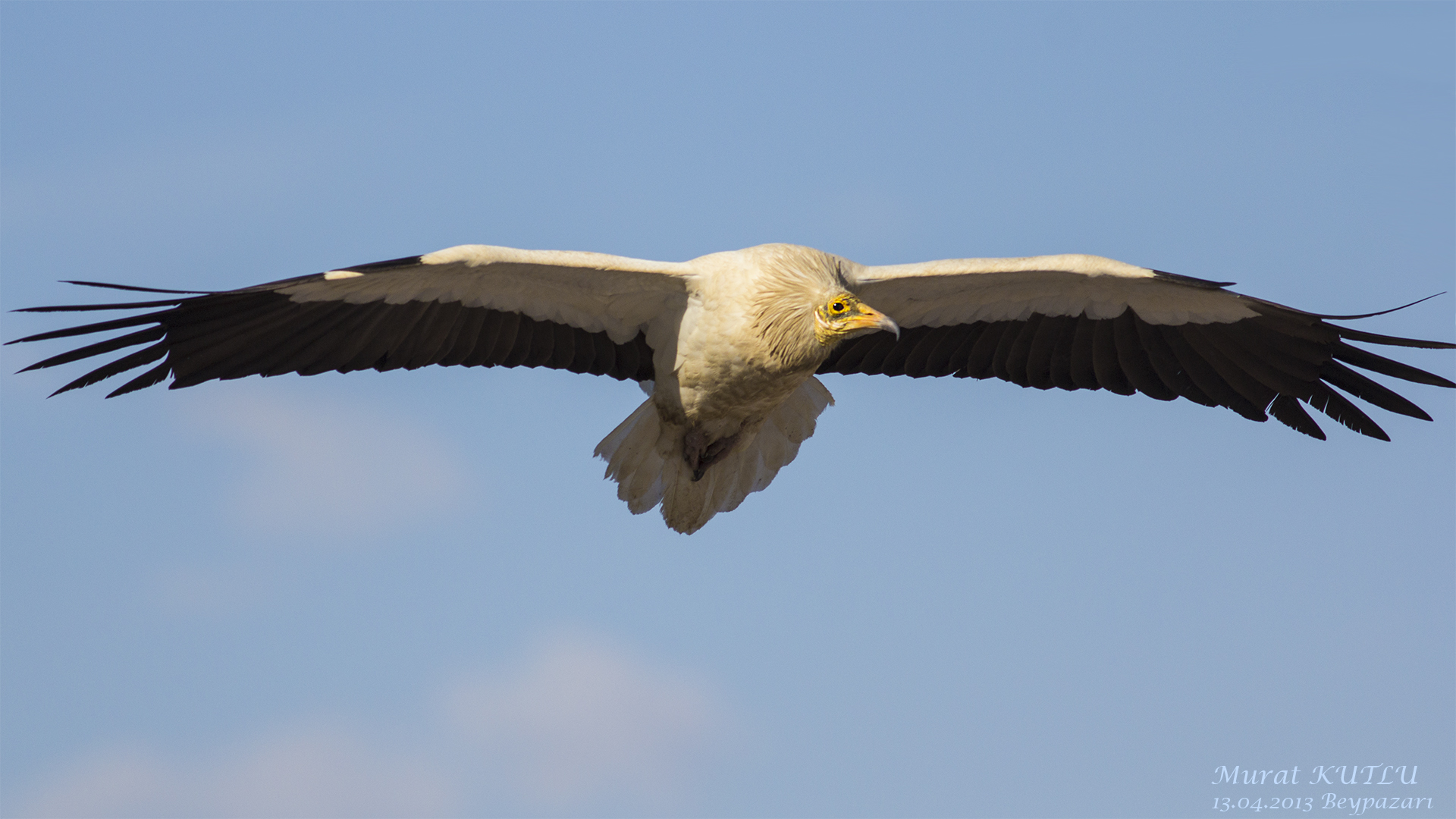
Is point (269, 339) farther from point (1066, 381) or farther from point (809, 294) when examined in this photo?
point (1066, 381)

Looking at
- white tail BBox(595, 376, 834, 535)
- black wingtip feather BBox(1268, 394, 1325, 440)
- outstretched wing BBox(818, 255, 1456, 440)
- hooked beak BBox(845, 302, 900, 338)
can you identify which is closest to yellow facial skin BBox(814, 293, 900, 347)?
hooked beak BBox(845, 302, 900, 338)

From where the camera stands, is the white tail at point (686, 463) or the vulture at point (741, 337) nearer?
the vulture at point (741, 337)

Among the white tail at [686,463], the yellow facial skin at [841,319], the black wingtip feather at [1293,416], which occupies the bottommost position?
the white tail at [686,463]

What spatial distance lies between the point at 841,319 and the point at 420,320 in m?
2.26

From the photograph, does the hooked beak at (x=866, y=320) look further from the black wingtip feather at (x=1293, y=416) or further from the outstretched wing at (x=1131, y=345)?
the black wingtip feather at (x=1293, y=416)

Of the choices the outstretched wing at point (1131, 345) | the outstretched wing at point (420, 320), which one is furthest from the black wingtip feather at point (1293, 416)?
the outstretched wing at point (420, 320)

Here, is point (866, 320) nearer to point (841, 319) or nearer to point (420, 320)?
point (841, 319)

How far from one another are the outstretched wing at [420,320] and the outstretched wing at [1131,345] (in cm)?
134

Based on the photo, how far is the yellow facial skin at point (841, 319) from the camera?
7066 millimetres

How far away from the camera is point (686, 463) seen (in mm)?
8180

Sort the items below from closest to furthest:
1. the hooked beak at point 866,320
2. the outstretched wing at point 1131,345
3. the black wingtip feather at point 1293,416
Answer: the hooked beak at point 866,320 < the outstretched wing at point 1131,345 < the black wingtip feather at point 1293,416

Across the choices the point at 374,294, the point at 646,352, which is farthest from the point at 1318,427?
the point at 374,294

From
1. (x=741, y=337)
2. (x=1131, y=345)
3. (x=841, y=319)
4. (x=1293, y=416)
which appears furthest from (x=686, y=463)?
(x=1293, y=416)

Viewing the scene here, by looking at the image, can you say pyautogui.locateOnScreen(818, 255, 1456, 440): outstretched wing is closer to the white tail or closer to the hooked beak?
the white tail
